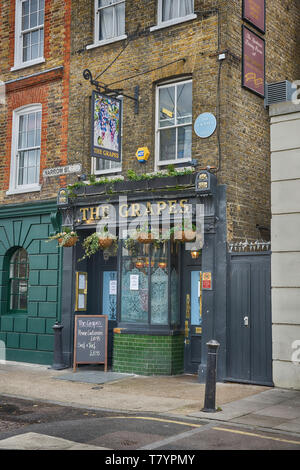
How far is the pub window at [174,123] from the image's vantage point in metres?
12.1

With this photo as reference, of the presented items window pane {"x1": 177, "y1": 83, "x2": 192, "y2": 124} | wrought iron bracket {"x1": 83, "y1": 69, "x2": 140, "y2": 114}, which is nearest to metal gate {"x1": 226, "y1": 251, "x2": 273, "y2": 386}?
window pane {"x1": 177, "y1": 83, "x2": 192, "y2": 124}

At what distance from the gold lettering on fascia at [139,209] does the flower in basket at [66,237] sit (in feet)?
1.41

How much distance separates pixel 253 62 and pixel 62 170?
17.2ft

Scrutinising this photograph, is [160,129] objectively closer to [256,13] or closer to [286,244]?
[256,13]

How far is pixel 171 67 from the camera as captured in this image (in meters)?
12.2

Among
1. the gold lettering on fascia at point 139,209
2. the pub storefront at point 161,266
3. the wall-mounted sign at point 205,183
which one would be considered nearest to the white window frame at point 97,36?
the pub storefront at point 161,266

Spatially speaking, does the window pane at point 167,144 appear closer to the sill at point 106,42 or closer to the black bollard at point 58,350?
the sill at point 106,42

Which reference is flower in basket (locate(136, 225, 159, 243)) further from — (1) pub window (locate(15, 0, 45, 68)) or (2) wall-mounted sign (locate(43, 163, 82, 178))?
(1) pub window (locate(15, 0, 45, 68))

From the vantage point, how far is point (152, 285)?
12.1m

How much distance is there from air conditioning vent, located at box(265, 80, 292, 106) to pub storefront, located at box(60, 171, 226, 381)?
2.82 meters


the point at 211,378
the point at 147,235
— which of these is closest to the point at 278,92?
the point at 147,235

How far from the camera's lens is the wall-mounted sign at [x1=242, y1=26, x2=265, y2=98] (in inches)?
471
